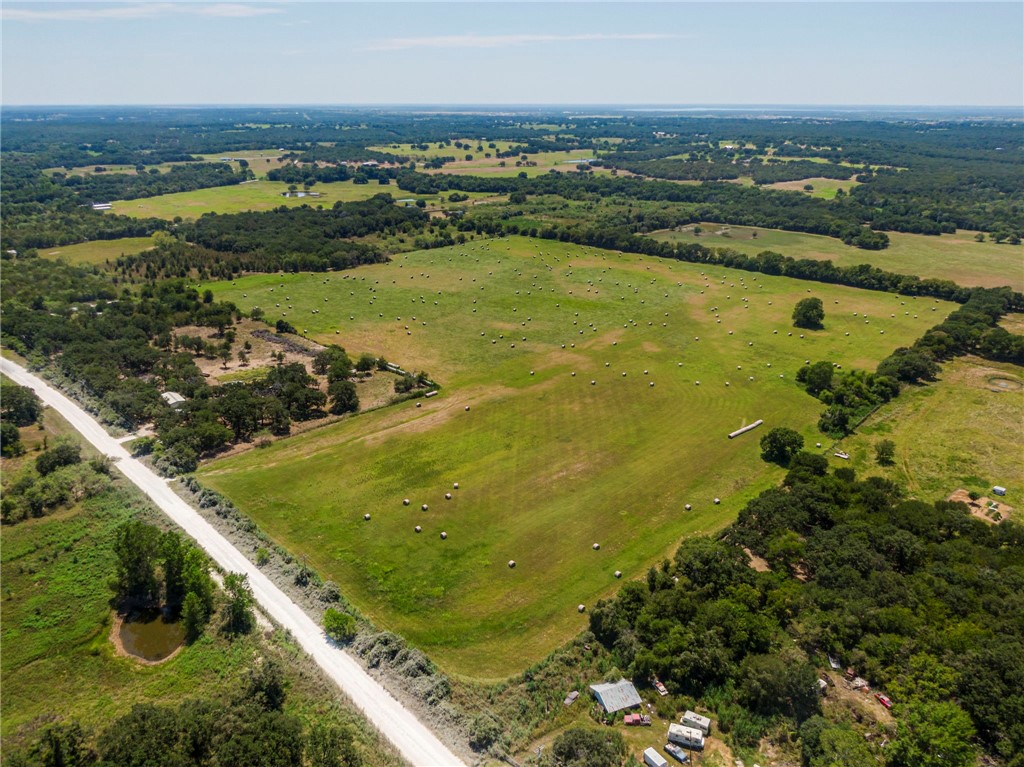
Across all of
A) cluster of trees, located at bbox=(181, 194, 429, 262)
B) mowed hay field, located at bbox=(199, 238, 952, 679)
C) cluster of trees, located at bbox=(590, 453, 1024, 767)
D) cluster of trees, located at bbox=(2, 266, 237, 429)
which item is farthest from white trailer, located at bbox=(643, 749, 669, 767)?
cluster of trees, located at bbox=(181, 194, 429, 262)

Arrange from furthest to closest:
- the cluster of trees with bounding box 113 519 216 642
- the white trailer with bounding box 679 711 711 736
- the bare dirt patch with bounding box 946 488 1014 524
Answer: the bare dirt patch with bounding box 946 488 1014 524
the cluster of trees with bounding box 113 519 216 642
the white trailer with bounding box 679 711 711 736

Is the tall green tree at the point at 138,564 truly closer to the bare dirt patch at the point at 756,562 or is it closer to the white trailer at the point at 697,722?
the white trailer at the point at 697,722

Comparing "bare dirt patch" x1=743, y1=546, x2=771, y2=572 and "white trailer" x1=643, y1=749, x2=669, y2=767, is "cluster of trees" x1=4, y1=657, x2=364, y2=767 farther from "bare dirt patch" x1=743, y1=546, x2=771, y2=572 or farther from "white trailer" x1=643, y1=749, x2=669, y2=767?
"bare dirt patch" x1=743, y1=546, x2=771, y2=572

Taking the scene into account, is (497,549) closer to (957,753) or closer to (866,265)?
(957,753)

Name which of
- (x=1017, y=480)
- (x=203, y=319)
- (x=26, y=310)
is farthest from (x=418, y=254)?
(x=1017, y=480)

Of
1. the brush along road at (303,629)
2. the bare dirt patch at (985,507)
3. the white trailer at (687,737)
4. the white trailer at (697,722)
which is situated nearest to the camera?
the white trailer at (687,737)

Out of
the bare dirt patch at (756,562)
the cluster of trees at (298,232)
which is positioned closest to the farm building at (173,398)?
the bare dirt patch at (756,562)
